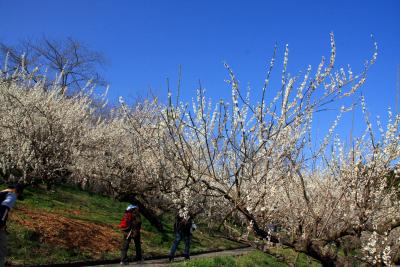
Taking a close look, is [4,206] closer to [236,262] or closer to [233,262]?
[233,262]

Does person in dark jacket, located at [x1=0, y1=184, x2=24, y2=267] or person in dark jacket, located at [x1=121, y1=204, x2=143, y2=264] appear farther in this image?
person in dark jacket, located at [x1=121, y1=204, x2=143, y2=264]

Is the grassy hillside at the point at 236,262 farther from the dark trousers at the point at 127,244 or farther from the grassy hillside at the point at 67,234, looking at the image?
the dark trousers at the point at 127,244

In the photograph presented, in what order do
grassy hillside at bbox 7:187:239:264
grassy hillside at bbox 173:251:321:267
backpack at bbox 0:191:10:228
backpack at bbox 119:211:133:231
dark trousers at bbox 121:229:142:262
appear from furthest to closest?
1. backpack at bbox 119:211:133:231
2. dark trousers at bbox 121:229:142:262
3. grassy hillside at bbox 7:187:239:264
4. grassy hillside at bbox 173:251:321:267
5. backpack at bbox 0:191:10:228

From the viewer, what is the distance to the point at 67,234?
12.3m

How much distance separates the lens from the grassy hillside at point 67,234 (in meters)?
10.6

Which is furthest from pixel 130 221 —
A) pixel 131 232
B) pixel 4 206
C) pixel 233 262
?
pixel 4 206

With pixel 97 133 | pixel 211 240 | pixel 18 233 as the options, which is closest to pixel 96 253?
pixel 18 233

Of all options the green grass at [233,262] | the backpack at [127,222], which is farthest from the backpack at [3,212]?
the backpack at [127,222]

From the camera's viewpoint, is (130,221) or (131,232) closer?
(131,232)

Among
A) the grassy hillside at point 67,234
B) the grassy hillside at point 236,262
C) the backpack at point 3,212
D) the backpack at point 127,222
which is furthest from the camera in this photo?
the backpack at point 127,222

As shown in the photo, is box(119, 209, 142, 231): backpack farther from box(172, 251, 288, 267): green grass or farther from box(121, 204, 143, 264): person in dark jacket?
box(172, 251, 288, 267): green grass

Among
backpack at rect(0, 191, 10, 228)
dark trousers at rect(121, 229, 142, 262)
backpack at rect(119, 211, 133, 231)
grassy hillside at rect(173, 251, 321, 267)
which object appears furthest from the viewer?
backpack at rect(119, 211, 133, 231)

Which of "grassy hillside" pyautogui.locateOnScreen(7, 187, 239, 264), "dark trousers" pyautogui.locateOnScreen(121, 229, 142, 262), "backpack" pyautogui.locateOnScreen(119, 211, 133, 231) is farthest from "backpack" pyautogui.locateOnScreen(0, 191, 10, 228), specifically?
"backpack" pyautogui.locateOnScreen(119, 211, 133, 231)

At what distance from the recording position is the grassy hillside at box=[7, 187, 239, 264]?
10.6 m
